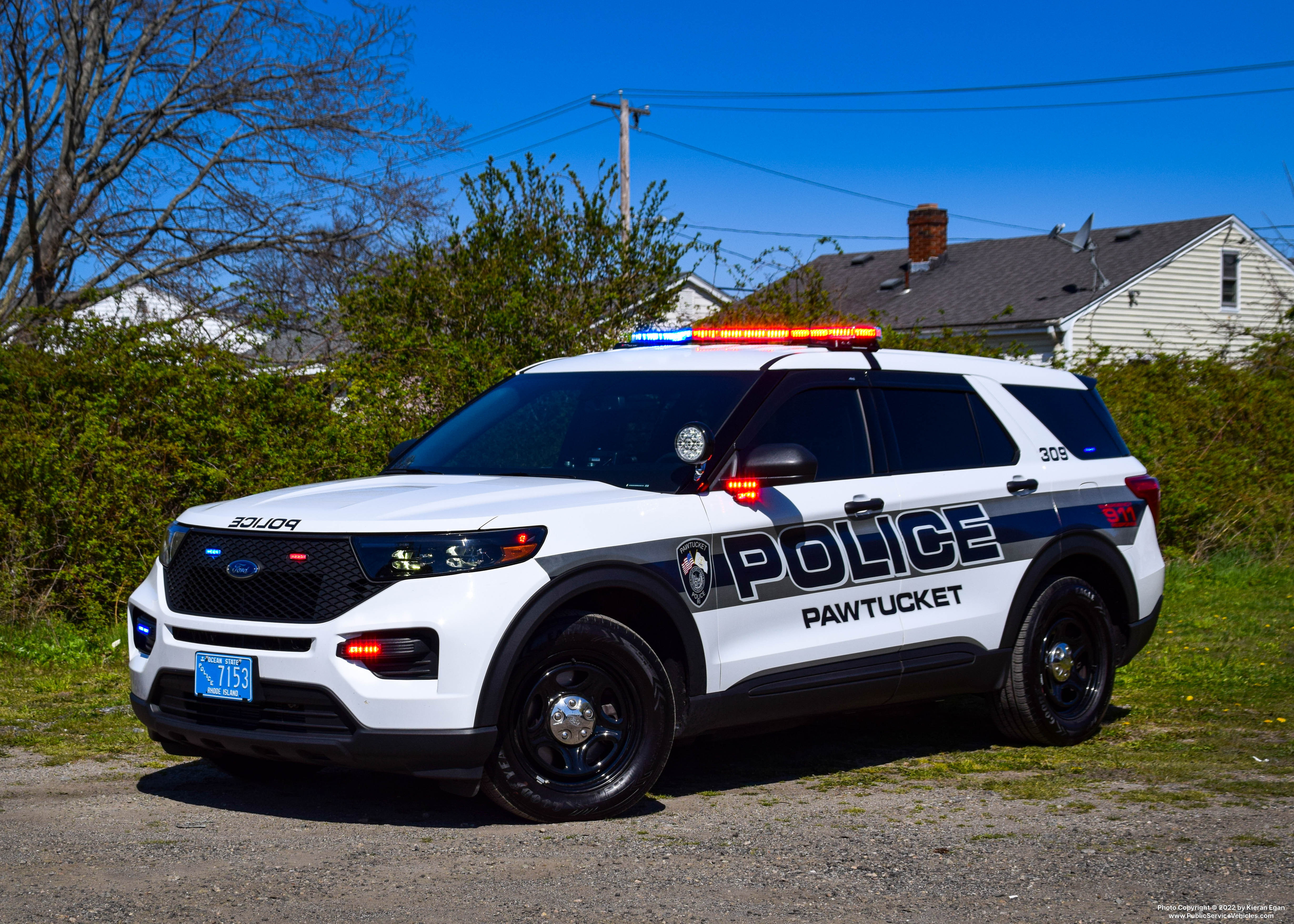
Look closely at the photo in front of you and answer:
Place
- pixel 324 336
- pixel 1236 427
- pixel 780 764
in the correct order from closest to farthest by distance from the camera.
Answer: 1. pixel 780 764
2. pixel 324 336
3. pixel 1236 427

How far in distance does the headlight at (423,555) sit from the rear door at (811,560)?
1064mm

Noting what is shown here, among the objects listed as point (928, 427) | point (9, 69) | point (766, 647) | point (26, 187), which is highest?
point (9, 69)

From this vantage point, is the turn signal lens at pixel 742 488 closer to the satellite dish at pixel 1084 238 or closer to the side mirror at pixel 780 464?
the side mirror at pixel 780 464

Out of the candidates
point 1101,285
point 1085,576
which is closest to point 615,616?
point 1085,576

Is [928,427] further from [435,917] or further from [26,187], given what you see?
[26,187]

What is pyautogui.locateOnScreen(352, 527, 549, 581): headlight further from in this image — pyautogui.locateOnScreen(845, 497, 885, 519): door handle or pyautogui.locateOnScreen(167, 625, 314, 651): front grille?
pyautogui.locateOnScreen(845, 497, 885, 519): door handle

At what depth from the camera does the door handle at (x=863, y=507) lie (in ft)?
19.9

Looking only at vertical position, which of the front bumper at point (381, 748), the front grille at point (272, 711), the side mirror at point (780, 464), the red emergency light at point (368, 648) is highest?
the side mirror at point (780, 464)

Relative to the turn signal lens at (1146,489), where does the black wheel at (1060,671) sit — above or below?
below

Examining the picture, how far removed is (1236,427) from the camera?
50.0 ft

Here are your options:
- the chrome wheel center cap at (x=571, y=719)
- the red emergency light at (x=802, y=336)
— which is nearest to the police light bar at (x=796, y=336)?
the red emergency light at (x=802, y=336)

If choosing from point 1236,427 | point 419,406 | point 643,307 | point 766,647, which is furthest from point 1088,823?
point 1236,427

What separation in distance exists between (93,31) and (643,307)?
8.62m

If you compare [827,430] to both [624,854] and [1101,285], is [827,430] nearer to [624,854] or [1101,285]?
[624,854]
